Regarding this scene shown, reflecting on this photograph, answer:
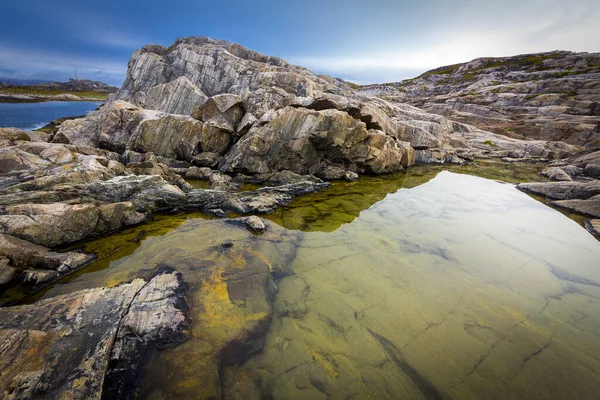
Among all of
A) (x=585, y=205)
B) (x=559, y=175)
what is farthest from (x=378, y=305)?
(x=559, y=175)

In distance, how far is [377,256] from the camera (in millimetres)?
12773

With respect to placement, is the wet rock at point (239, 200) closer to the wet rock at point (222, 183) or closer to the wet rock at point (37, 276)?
the wet rock at point (222, 183)

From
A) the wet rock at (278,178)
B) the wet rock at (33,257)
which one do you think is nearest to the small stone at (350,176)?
the wet rock at (278,178)

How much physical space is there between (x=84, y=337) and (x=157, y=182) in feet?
42.7

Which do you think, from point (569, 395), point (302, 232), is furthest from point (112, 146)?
point (569, 395)

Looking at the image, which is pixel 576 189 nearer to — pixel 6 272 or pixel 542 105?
pixel 6 272

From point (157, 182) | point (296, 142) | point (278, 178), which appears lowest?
point (278, 178)

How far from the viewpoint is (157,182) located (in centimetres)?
1770

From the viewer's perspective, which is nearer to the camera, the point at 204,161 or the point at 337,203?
the point at 337,203

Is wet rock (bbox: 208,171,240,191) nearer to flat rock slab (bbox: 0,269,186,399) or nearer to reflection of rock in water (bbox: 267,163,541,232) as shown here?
reflection of rock in water (bbox: 267,163,541,232)

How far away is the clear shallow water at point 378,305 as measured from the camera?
6.55 m

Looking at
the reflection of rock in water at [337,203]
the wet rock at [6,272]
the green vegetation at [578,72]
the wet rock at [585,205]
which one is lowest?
the reflection of rock in water at [337,203]

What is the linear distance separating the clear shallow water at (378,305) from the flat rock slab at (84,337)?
82cm

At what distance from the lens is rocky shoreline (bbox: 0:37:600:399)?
6512 mm
